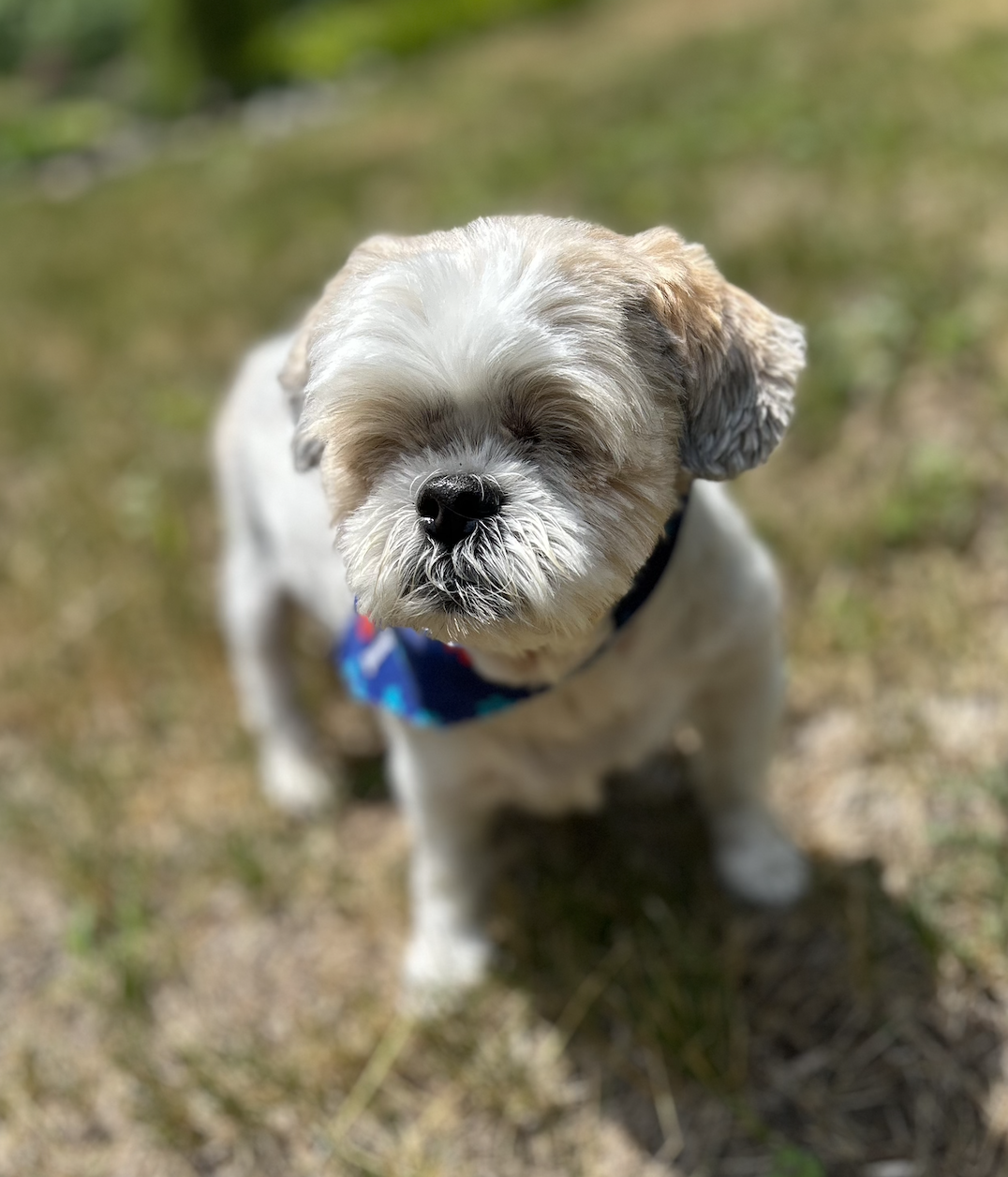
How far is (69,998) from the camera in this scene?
2.77 meters

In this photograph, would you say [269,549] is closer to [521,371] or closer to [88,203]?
[521,371]

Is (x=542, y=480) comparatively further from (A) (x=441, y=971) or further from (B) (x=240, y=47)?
(B) (x=240, y=47)

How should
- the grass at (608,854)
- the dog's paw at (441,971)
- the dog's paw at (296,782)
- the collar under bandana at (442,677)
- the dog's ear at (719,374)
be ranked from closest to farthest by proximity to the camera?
the dog's ear at (719,374)
the collar under bandana at (442,677)
the grass at (608,854)
the dog's paw at (441,971)
the dog's paw at (296,782)

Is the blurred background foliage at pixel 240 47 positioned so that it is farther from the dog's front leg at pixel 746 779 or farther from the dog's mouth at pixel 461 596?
the dog's mouth at pixel 461 596

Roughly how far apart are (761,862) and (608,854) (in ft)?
1.25

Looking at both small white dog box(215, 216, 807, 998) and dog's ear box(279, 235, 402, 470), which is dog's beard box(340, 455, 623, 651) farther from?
dog's ear box(279, 235, 402, 470)

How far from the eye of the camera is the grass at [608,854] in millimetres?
2299

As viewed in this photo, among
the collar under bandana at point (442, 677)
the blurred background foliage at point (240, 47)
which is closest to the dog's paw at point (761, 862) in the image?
the collar under bandana at point (442, 677)

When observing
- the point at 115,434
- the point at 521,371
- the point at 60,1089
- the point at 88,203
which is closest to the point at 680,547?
the point at 521,371

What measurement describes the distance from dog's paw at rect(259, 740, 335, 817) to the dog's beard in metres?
1.53

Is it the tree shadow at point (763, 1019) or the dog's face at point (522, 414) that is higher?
the dog's face at point (522, 414)

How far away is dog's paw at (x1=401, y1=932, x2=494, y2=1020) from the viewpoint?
8.27ft

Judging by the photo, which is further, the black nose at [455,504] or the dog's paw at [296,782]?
the dog's paw at [296,782]

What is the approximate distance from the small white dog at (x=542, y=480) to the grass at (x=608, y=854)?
531 mm
